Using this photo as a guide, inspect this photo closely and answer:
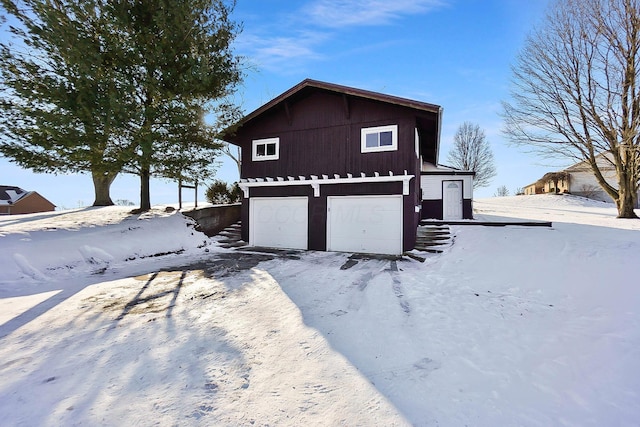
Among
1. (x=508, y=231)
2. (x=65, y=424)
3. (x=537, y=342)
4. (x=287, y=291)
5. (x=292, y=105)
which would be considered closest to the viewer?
(x=65, y=424)

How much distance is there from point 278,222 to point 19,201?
3484 centimetres

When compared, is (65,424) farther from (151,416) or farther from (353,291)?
(353,291)

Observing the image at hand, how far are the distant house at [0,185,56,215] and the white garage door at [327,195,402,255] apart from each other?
35.9 m

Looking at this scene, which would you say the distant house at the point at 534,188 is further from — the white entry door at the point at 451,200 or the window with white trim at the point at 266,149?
the window with white trim at the point at 266,149

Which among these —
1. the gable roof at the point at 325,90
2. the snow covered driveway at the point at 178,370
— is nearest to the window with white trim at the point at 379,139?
the gable roof at the point at 325,90

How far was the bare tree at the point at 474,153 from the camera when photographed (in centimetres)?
2883

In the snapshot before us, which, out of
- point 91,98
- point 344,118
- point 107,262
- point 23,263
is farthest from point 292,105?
point 23,263

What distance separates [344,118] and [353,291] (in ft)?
23.2

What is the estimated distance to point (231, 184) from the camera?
16.7 metres

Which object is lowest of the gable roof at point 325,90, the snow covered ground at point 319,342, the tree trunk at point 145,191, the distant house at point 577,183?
the snow covered ground at point 319,342

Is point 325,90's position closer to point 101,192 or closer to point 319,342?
point 319,342

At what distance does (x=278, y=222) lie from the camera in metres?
11.8

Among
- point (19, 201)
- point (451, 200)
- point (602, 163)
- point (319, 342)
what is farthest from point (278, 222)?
point (19, 201)

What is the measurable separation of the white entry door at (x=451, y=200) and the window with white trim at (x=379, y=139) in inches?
301
